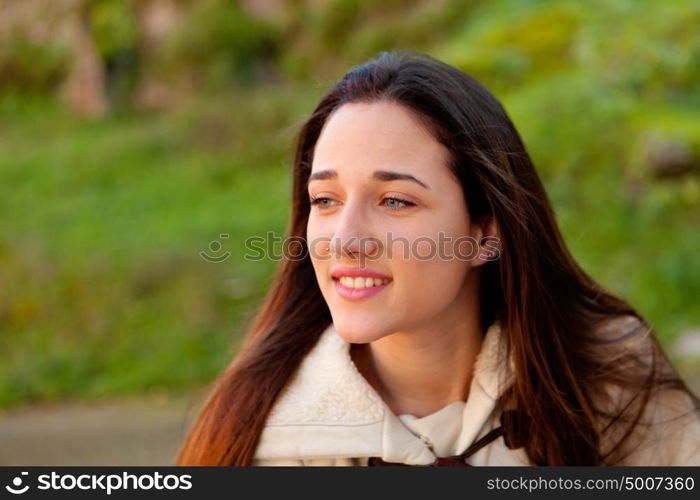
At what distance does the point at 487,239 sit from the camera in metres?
2.26

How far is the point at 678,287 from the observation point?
575cm

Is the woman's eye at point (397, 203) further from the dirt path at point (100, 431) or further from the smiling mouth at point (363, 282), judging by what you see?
the dirt path at point (100, 431)

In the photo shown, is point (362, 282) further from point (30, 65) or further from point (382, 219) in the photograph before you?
point (30, 65)

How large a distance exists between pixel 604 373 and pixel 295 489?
85cm

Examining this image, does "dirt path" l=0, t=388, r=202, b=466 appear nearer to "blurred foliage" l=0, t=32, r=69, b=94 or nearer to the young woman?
the young woman

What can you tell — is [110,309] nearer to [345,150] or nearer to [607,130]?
[607,130]

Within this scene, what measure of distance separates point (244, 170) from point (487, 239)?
8.38m

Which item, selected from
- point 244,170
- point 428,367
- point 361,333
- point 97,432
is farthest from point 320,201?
point 244,170

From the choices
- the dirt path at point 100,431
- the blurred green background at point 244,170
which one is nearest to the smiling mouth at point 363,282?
the blurred green background at point 244,170

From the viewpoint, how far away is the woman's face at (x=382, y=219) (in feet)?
6.73

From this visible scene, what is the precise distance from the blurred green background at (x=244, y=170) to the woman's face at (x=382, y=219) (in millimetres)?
433

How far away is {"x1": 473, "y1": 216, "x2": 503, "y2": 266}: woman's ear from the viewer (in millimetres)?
2248

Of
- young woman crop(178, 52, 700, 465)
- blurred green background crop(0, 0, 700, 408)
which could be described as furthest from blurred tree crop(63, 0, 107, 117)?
young woman crop(178, 52, 700, 465)

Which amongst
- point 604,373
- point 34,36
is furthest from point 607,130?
point 34,36
